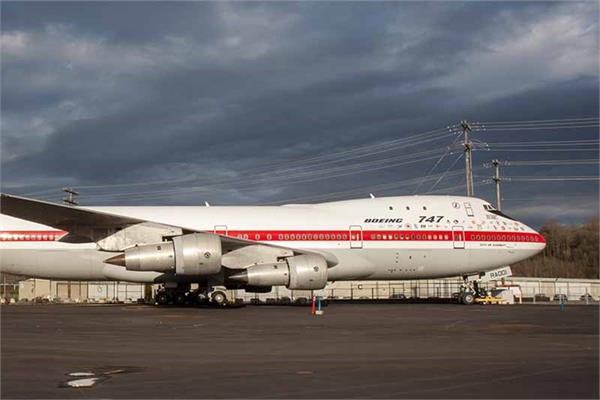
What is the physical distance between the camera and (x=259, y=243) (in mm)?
25422

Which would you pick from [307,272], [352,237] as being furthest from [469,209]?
[307,272]

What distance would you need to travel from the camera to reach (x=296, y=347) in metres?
13.0

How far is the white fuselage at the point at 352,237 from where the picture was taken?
2655 centimetres

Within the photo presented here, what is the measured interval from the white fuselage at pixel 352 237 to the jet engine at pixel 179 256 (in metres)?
3.29

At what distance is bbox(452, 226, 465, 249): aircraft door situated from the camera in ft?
93.2

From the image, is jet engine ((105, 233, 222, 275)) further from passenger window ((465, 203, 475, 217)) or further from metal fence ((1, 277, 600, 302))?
metal fence ((1, 277, 600, 302))

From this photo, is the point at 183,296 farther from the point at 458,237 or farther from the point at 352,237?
the point at 458,237

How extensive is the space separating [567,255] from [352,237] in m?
69.5

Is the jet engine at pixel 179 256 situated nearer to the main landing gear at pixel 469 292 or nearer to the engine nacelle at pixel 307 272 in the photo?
the engine nacelle at pixel 307 272

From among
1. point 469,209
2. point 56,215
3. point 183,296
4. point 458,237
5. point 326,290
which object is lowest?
point 326,290

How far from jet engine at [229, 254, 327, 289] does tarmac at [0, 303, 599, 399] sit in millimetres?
4384

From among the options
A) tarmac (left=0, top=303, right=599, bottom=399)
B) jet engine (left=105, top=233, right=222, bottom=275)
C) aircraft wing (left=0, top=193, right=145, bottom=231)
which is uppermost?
aircraft wing (left=0, top=193, right=145, bottom=231)

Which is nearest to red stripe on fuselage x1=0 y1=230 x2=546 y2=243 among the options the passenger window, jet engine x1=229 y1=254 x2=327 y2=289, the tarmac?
the passenger window

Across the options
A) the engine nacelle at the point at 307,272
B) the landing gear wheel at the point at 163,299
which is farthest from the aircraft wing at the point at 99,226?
the landing gear wheel at the point at 163,299
